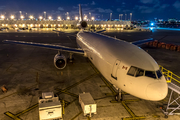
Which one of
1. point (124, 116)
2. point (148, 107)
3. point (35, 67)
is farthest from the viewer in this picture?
A: point (35, 67)

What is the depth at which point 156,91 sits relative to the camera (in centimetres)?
915

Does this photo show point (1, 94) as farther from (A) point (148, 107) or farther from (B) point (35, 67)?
(A) point (148, 107)

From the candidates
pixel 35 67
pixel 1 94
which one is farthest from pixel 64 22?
pixel 1 94

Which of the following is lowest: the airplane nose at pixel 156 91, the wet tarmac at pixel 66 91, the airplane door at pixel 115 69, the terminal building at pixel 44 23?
the wet tarmac at pixel 66 91

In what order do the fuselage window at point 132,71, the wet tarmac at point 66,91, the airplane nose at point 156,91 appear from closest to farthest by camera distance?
the airplane nose at point 156,91
the fuselage window at point 132,71
the wet tarmac at point 66,91

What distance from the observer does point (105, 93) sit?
48.6ft

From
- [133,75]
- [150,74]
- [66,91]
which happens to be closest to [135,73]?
[133,75]

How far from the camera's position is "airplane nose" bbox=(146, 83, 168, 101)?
9.13 metres

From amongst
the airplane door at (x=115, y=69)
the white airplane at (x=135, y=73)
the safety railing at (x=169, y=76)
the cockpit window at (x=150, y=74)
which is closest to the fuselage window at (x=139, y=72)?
the white airplane at (x=135, y=73)

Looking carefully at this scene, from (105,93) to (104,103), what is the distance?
6.40 feet

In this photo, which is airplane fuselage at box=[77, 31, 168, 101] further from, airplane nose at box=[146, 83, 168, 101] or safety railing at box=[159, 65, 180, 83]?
safety railing at box=[159, 65, 180, 83]

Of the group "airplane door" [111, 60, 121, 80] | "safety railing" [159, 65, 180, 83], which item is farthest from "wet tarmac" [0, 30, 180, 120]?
"airplane door" [111, 60, 121, 80]

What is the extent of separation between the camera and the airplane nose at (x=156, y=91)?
913 cm

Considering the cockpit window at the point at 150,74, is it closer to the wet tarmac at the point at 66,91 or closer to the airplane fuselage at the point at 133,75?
the airplane fuselage at the point at 133,75
